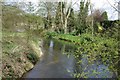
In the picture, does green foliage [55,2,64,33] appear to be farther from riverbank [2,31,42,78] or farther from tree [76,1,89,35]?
riverbank [2,31,42,78]

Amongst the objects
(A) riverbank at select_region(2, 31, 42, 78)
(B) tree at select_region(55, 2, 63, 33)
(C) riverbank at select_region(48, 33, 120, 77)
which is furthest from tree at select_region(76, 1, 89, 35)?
(C) riverbank at select_region(48, 33, 120, 77)

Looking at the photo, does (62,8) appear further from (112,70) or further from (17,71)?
(112,70)

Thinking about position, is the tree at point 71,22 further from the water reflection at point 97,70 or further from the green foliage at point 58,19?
the water reflection at point 97,70

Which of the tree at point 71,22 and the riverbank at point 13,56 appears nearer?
the riverbank at point 13,56

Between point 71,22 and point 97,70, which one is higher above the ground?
point 71,22

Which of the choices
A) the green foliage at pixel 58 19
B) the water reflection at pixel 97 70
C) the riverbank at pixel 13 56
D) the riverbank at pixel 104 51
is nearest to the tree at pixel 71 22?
the green foliage at pixel 58 19

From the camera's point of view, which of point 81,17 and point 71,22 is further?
point 71,22

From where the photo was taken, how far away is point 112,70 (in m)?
4.86

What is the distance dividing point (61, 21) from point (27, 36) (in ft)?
85.7

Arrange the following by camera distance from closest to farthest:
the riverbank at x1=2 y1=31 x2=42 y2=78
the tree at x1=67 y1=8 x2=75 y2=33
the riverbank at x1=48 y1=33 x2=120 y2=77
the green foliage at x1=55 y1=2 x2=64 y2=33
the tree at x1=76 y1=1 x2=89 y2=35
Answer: the riverbank at x1=48 y1=33 x2=120 y2=77 → the riverbank at x1=2 y1=31 x2=42 y2=78 → the tree at x1=76 y1=1 x2=89 y2=35 → the tree at x1=67 y1=8 x2=75 y2=33 → the green foliage at x1=55 y1=2 x2=64 y2=33

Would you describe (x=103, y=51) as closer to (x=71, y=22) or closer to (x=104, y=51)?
(x=104, y=51)

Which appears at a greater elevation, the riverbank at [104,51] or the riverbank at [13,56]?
the riverbank at [104,51]

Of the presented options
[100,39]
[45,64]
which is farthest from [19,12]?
[100,39]

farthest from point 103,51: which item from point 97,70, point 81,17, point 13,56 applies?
point 81,17
